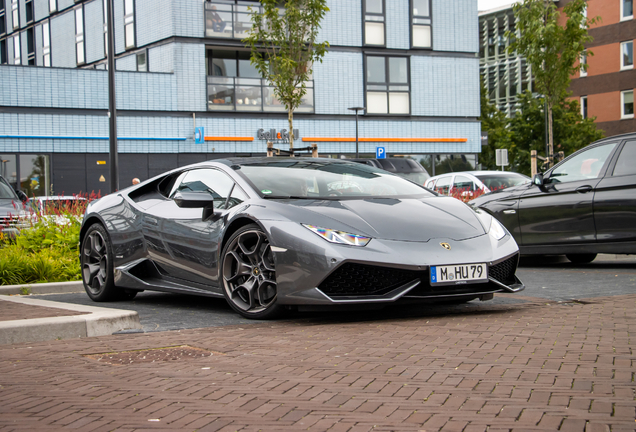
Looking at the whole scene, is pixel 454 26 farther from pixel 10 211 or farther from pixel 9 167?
pixel 10 211

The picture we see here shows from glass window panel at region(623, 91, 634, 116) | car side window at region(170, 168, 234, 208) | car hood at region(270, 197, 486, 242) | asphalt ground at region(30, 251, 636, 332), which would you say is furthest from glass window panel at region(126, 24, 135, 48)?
glass window panel at region(623, 91, 634, 116)

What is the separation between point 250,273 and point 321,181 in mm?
1075

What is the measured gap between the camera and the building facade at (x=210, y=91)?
1141 inches

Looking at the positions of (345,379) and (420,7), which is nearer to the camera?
(345,379)

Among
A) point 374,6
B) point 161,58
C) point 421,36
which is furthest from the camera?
point 421,36

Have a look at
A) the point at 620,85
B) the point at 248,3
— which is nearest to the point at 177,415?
the point at 248,3

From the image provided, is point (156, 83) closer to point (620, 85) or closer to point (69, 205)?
point (69, 205)

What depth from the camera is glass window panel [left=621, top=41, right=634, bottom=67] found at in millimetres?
48375

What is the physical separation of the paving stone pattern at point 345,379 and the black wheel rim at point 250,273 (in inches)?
13.6

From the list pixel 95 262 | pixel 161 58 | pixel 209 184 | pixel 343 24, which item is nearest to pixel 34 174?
pixel 161 58

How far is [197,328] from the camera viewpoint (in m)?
5.57

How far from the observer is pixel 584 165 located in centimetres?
954

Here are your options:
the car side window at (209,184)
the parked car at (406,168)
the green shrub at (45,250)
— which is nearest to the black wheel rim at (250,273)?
the car side window at (209,184)

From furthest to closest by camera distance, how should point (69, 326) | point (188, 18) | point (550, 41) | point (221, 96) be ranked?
1. point (221, 96)
2. point (188, 18)
3. point (550, 41)
4. point (69, 326)
